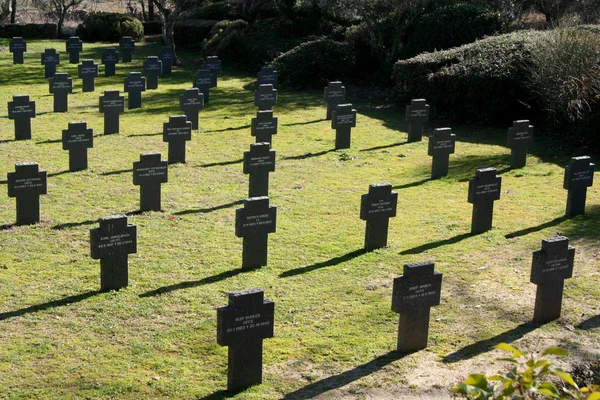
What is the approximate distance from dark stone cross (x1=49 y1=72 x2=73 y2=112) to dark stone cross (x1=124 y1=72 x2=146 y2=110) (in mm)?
1416

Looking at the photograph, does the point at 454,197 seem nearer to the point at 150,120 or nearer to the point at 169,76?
the point at 150,120

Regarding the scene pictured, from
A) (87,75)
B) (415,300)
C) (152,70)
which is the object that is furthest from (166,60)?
(415,300)

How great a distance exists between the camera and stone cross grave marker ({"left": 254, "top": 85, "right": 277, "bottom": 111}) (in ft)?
67.6

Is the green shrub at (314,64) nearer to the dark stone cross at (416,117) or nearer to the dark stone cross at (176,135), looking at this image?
the dark stone cross at (416,117)

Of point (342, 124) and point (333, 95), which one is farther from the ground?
point (333, 95)

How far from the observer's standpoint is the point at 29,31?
37.5 meters

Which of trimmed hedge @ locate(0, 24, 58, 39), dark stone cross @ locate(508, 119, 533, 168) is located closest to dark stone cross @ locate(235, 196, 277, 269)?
dark stone cross @ locate(508, 119, 533, 168)

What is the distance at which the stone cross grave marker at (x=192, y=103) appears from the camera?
19.2 m

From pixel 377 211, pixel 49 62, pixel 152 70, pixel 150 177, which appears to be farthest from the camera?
pixel 49 62

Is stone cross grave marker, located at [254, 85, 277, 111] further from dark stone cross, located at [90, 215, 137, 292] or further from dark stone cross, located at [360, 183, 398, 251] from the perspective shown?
dark stone cross, located at [90, 215, 137, 292]

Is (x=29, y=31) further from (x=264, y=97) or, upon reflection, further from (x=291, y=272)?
(x=291, y=272)

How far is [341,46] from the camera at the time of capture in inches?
1028

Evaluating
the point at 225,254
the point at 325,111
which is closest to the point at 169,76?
the point at 325,111

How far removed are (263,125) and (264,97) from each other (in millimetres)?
3301
